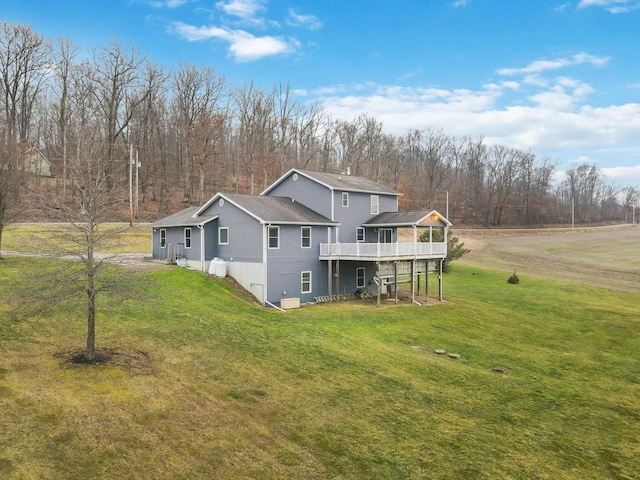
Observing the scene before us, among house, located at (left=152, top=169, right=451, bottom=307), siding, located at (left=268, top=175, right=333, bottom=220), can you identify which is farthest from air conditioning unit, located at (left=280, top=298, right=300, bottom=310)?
siding, located at (left=268, top=175, right=333, bottom=220)

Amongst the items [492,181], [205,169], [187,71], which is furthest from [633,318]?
[492,181]

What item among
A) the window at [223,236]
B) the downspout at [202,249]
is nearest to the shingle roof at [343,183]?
the window at [223,236]

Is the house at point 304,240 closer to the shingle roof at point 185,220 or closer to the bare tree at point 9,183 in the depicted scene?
the shingle roof at point 185,220

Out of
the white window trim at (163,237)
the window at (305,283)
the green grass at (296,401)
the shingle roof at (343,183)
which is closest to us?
the green grass at (296,401)

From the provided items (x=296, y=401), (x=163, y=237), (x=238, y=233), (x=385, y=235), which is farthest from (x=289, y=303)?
(x=296, y=401)

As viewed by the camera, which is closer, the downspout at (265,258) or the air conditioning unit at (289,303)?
the air conditioning unit at (289,303)

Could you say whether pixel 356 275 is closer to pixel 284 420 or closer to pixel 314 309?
pixel 314 309
